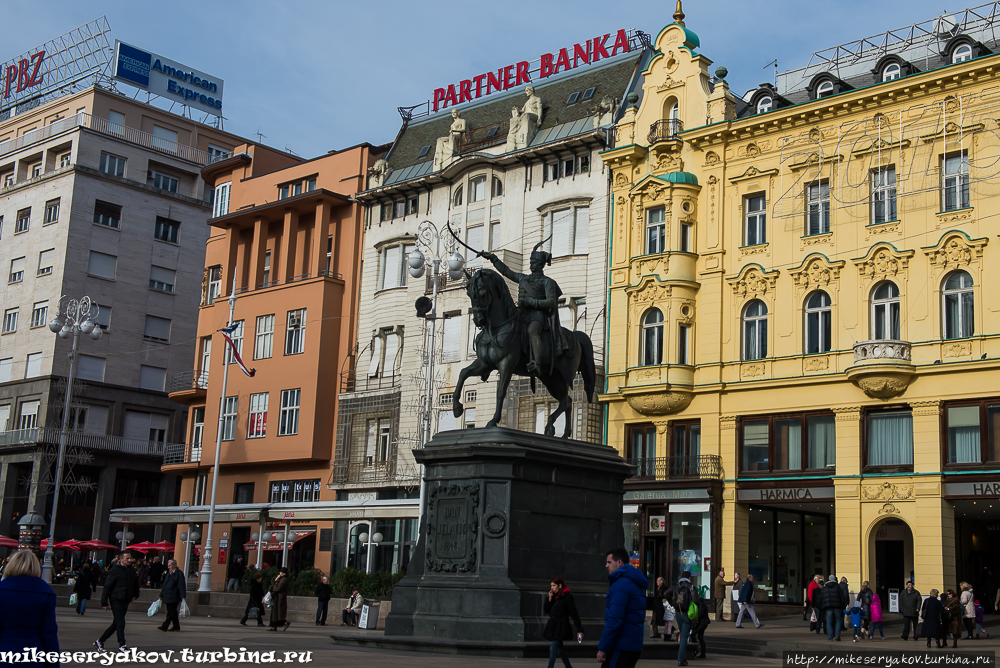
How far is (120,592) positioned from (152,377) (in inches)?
2210

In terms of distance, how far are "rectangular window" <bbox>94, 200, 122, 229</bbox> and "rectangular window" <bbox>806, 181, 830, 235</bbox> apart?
157 ft

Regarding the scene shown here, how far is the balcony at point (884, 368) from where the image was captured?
121 ft

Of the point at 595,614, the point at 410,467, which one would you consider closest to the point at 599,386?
the point at 410,467

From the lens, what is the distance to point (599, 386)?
45844 millimetres

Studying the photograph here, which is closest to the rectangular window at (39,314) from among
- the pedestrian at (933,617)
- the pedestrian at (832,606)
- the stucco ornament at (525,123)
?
the stucco ornament at (525,123)

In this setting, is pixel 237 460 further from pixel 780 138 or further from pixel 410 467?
pixel 780 138

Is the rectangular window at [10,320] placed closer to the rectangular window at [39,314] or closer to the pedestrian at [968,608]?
the rectangular window at [39,314]

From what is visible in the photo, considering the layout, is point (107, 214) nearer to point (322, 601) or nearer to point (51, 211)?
point (51, 211)

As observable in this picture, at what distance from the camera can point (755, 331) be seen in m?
42.1

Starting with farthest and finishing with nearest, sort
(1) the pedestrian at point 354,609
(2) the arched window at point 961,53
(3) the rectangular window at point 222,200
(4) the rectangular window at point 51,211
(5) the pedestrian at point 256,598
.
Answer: (4) the rectangular window at point 51,211 < (3) the rectangular window at point 222,200 < (2) the arched window at point 961,53 < (1) the pedestrian at point 354,609 < (5) the pedestrian at point 256,598

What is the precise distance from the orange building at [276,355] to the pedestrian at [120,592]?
1243 inches

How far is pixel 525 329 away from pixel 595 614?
5.42m

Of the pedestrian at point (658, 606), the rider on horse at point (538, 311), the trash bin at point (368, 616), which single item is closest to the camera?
the rider on horse at point (538, 311)

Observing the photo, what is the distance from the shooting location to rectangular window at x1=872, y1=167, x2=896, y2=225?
3931 centimetres
